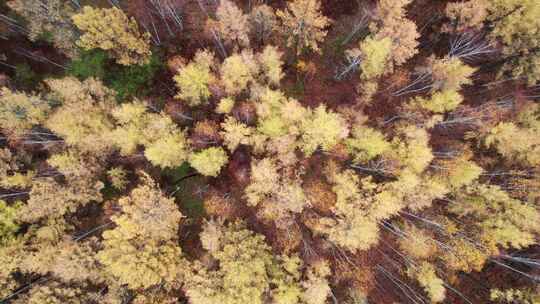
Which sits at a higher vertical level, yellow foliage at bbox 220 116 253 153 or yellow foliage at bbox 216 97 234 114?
yellow foliage at bbox 216 97 234 114

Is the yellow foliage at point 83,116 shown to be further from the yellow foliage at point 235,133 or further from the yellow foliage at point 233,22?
the yellow foliage at point 233,22

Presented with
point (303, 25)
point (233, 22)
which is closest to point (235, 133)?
point (233, 22)

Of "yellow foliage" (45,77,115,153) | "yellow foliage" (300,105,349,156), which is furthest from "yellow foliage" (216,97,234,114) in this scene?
"yellow foliage" (45,77,115,153)

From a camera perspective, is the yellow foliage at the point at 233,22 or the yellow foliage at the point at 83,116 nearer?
the yellow foliage at the point at 83,116

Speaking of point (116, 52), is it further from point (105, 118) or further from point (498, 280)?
point (498, 280)

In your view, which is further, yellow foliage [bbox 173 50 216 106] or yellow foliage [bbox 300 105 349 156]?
yellow foliage [bbox 173 50 216 106]

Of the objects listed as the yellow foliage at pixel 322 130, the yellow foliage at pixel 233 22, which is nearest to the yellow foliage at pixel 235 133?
the yellow foliage at pixel 322 130

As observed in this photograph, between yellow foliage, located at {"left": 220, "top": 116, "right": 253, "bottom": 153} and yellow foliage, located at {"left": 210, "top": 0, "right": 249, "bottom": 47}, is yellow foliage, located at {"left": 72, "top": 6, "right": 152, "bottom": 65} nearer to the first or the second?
yellow foliage, located at {"left": 210, "top": 0, "right": 249, "bottom": 47}

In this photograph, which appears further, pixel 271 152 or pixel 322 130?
pixel 271 152

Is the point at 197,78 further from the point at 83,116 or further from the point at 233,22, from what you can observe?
the point at 83,116
